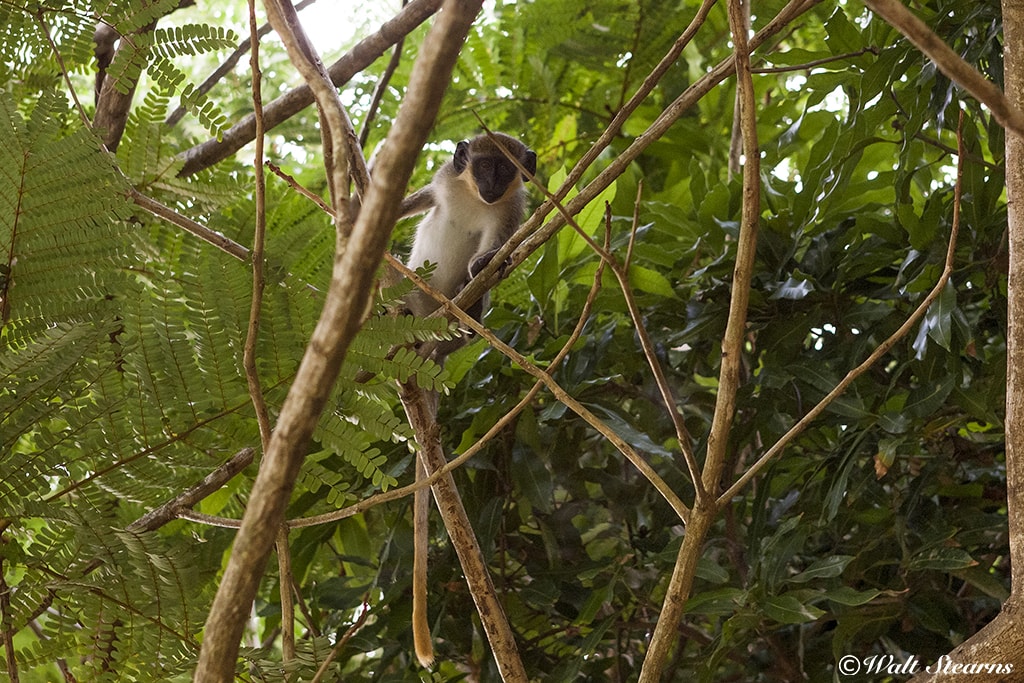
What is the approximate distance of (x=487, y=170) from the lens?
17.5ft

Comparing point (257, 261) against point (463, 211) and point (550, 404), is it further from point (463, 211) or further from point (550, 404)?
point (463, 211)

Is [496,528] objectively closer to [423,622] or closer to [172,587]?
[423,622]

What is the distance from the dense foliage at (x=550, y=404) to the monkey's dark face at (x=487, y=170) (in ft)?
3.29

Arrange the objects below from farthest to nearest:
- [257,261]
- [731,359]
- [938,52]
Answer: [731,359] < [257,261] < [938,52]

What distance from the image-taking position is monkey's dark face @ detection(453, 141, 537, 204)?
5320 millimetres

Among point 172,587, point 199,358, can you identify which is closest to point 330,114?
point 199,358

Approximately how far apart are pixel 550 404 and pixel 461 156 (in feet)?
6.84

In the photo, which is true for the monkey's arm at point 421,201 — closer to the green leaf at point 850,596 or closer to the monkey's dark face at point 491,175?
the monkey's dark face at point 491,175

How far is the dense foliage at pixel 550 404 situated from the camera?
2.58 metres

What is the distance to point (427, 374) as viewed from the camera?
2.48 metres

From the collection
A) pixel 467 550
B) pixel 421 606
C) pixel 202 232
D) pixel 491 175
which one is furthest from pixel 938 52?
pixel 491 175

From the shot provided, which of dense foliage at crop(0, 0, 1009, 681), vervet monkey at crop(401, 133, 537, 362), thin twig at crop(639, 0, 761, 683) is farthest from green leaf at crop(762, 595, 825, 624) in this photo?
vervet monkey at crop(401, 133, 537, 362)

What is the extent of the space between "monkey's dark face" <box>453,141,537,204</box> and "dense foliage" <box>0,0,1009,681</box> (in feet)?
3.29

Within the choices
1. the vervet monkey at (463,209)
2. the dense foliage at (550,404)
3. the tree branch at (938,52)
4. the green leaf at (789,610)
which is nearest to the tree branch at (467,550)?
the dense foliage at (550,404)
